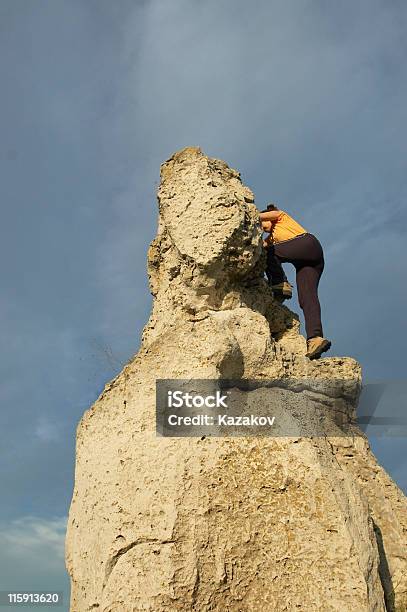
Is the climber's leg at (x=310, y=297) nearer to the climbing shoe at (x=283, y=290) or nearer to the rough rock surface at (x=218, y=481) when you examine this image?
the climbing shoe at (x=283, y=290)

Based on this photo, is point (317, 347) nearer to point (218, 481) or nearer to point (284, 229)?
point (284, 229)

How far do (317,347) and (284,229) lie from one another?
4.42 feet

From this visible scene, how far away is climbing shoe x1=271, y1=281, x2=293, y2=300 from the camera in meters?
6.42

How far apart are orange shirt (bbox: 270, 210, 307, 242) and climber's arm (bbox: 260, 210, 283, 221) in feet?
Answer: 0.12

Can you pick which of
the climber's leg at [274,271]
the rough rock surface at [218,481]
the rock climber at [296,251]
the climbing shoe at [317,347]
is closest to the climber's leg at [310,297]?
the rock climber at [296,251]

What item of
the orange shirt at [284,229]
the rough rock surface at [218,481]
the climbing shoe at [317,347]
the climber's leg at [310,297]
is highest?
the orange shirt at [284,229]

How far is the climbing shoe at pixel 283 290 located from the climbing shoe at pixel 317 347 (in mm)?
843

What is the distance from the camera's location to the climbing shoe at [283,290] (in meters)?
6.42

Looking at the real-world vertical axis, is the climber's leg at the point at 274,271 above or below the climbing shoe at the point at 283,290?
above

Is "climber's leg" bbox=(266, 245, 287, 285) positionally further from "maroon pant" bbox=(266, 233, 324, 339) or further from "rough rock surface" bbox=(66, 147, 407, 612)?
"rough rock surface" bbox=(66, 147, 407, 612)

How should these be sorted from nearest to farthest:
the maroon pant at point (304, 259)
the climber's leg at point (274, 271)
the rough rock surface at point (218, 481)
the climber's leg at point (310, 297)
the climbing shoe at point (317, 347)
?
1. the rough rock surface at point (218, 481)
2. the climbing shoe at point (317, 347)
3. the climber's leg at point (310, 297)
4. the maroon pant at point (304, 259)
5. the climber's leg at point (274, 271)

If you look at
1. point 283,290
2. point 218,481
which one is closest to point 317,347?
point 283,290

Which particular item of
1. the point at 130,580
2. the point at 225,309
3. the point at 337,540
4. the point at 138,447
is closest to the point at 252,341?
the point at 225,309

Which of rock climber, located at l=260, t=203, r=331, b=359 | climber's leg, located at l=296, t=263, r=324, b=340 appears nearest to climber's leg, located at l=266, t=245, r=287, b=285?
rock climber, located at l=260, t=203, r=331, b=359
